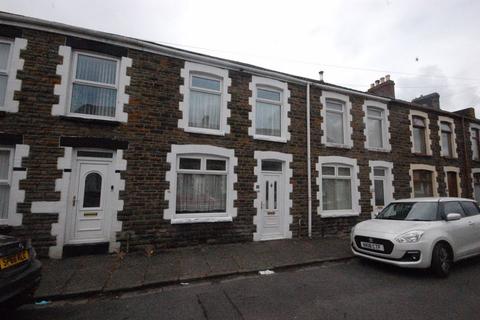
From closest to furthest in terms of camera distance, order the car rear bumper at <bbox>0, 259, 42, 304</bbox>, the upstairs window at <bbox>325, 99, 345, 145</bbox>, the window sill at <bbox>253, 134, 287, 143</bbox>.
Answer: the car rear bumper at <bbox>0, 259, 42, 304</bbox> < the window sill at <bbox>253, 134, 287, 143</bbox> < the upstairs window at <bbox>325, 99, 345, 145</bbox>

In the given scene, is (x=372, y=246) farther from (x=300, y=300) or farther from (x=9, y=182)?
(x=9, y=182)

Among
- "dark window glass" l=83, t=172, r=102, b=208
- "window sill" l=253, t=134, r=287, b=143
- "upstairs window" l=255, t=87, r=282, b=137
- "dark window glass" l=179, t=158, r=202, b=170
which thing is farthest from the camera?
"upstairs window" l=255, t=87, r=282, b=137

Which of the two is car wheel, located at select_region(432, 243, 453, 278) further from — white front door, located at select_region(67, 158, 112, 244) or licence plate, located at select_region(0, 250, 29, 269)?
white front door, located at select_region(67, 158, 112, 244)

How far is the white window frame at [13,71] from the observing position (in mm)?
5992

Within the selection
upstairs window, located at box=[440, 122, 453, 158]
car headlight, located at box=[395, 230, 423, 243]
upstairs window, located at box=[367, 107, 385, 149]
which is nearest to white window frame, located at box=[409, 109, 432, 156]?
upstairs window, located at box=[440, 122, 453, 158]

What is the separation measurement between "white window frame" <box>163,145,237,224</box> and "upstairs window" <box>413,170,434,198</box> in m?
8.94

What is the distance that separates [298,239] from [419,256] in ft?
12.2

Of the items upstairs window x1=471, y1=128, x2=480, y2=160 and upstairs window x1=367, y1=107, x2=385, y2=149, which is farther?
upstairs window x1=471, y1=128, x2=480, y2=160

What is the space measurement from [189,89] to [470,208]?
Result: 27.6ft

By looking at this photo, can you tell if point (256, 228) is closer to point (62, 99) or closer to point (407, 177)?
point (62, 99)

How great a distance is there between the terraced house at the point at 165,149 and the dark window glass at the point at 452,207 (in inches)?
142

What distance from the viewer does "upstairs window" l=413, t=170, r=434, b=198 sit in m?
11.4

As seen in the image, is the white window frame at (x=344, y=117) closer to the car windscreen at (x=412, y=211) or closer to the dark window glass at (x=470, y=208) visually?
the car windscreen at (x=412, y=211)

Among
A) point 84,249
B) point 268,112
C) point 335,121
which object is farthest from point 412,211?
point 84,249
